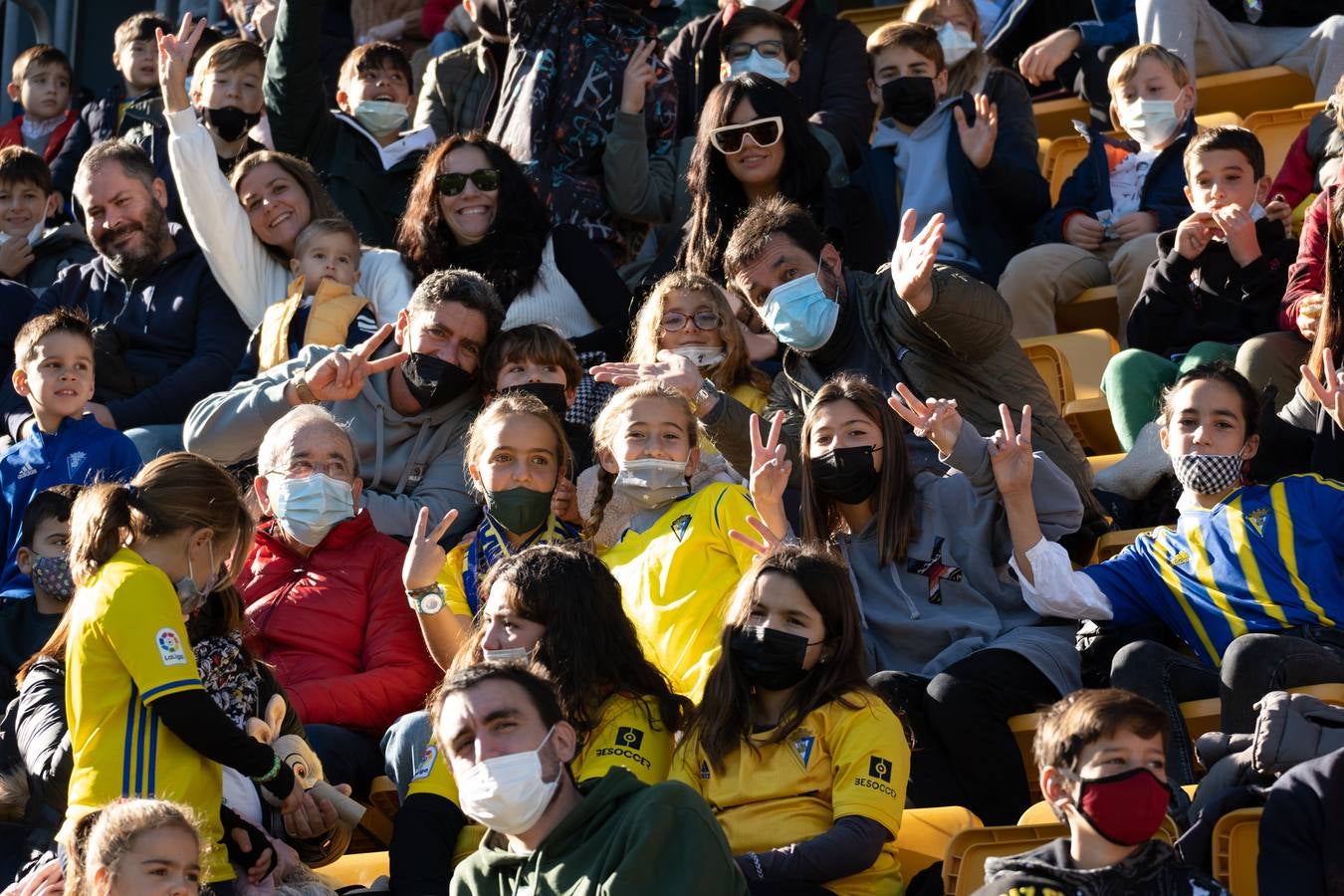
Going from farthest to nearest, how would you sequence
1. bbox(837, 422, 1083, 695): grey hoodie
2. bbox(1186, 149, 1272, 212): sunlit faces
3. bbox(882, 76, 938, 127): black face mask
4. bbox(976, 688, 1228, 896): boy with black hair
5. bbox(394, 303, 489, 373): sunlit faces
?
bbox(882, 76, 938, 127): black face mask < bbox(1186, 149, 1272, 212): sunlit faces < bbox(394, 303, 489, 373): sunlit faces < bbox(837, 422, 1083, 695): grey hoodie < bbox(976, 688, 1228, 896): boy with black hair

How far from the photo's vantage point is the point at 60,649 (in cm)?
468

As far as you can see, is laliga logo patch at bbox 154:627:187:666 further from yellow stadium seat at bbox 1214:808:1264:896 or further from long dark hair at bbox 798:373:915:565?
yellow stadium seat at bbox 1214:808:1264:896

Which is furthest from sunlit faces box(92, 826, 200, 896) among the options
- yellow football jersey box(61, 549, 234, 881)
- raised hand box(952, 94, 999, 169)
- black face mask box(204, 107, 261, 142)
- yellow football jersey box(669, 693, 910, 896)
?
black face mask box(204, 107, 261, 142)

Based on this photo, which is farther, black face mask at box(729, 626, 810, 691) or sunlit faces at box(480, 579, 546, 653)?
sunlit faces at box(480, 579, 546, 653)

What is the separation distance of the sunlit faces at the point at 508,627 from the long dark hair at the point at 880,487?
0.93 metres

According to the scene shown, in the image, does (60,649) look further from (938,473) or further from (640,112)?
(640,112)

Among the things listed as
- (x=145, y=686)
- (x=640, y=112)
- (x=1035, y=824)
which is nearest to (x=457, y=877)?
(x=145, y=686)

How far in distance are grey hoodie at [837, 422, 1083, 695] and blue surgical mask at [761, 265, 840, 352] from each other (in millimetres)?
669

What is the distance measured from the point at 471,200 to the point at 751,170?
92 centimetres

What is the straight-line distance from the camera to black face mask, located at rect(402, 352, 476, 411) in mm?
6148

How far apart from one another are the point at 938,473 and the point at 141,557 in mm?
2056

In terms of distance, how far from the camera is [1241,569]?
482 cm

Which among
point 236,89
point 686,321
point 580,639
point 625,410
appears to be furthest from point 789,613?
point 236,89

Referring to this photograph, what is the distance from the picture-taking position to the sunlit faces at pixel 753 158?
670 cm
